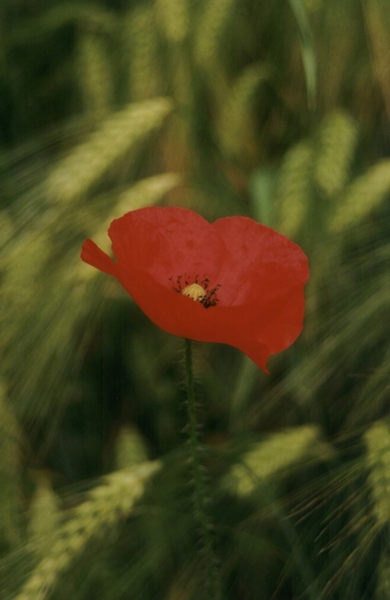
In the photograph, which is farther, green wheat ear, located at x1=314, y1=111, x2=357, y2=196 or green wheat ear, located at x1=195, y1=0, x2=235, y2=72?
green wheat ear, located at x1=195, y1=0, x2=235, y2=72

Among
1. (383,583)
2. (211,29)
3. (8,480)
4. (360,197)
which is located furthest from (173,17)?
(383,583)

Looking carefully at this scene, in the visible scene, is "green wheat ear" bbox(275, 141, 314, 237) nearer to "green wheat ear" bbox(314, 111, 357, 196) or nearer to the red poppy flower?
"green wheat ear" bbox(314, 111, 357, 196)

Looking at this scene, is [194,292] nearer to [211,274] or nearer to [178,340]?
[211,274]

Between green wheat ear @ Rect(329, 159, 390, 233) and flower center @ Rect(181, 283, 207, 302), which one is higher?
flower center @ Rect(181, 283, 207, 302)

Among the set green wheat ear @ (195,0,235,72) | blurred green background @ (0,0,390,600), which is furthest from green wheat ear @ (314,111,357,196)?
green wheat ear @ (195,0,235,72)

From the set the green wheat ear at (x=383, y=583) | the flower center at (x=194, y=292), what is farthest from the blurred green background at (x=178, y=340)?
the flower center at (x=194, y=292)

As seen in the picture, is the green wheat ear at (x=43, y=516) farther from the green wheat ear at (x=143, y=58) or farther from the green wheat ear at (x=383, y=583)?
the green wheat ear at (x=143, y=58)

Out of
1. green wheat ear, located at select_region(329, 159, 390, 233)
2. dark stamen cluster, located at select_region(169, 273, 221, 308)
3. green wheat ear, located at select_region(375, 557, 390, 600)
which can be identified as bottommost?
green wheat ear, located at select_region(375, 557, 390, 600)

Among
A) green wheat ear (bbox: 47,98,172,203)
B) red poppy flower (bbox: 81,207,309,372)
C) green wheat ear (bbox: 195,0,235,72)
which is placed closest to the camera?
red poppy flower (bbox: 81,207,309,372)
